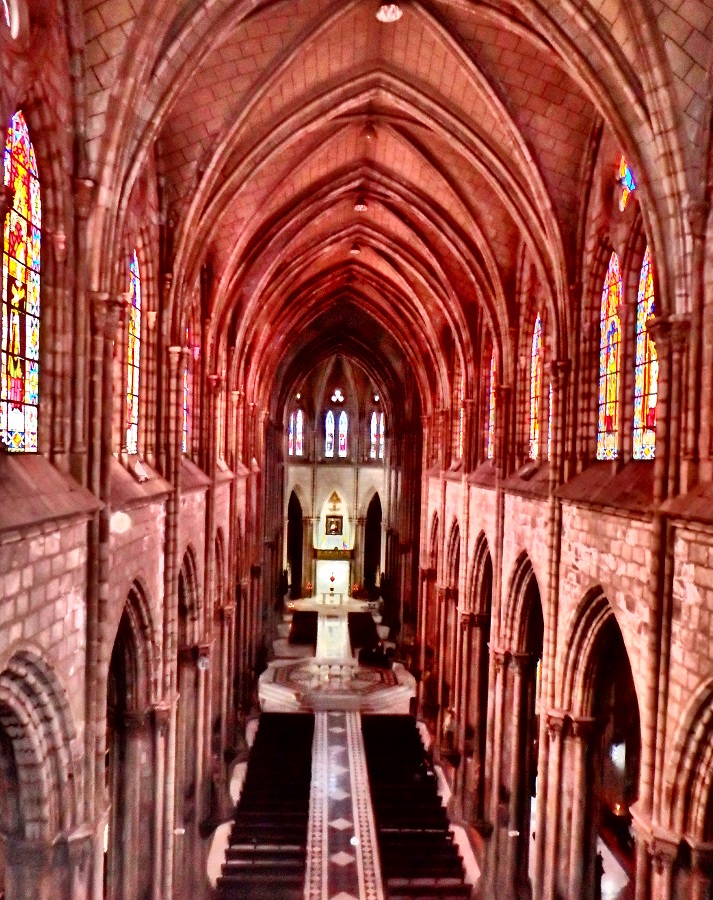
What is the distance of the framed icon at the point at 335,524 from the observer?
49344 millimetres

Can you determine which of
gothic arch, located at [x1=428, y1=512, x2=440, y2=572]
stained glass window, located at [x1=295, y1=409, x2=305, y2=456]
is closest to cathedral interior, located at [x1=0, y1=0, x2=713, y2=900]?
gothic arch, located at [x1=428, y1=512, x2=440, y2=572]

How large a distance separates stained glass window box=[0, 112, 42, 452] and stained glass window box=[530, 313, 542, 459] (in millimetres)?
11804

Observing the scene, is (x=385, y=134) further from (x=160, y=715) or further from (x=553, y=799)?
(x=553, y=799)

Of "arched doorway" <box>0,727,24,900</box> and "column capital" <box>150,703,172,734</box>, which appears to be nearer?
"arched doorway" <box>0,727,24,900</box>

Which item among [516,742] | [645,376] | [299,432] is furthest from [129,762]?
[299,432]

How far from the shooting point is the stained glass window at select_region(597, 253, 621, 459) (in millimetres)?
13773

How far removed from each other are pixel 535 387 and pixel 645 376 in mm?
5682

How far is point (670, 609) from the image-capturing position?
10.3m

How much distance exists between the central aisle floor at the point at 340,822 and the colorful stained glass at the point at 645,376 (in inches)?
452

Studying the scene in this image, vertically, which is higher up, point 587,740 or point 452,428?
point 452,428

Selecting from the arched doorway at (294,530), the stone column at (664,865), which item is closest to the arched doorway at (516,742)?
the stone column at (664,865)

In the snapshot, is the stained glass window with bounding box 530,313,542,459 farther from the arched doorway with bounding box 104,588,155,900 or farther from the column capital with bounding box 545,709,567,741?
the arched doorway with bounding box 104,588,155,900

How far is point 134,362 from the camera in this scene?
46.0 feet

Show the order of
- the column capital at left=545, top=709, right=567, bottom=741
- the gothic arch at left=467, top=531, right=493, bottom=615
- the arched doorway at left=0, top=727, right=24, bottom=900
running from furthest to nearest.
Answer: the gothic arch at left=467, top=531, right=493, bottom=615
the column capital at left=545, top=709, right=567, bottom=741
the arched doorway at left=0, top=727, right=24, bottom=900
